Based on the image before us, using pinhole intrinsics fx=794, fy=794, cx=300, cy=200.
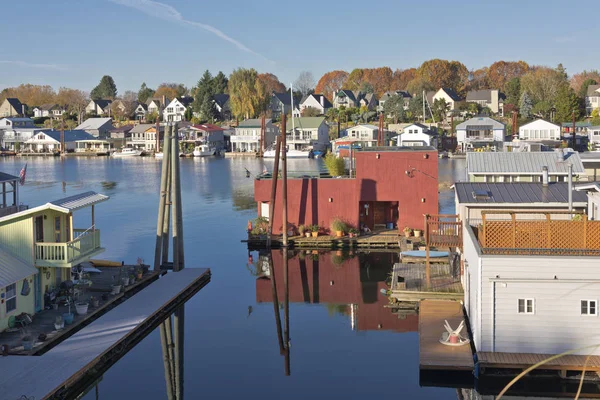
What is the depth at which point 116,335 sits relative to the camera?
1973cm

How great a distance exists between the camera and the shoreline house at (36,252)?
66.5 ft

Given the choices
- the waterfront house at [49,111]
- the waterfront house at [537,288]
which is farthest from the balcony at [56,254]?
the waterfront house at [49,111]

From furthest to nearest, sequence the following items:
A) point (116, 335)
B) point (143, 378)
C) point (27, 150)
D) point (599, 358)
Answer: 1. point (27, 150)
2. point (116, 335)
3. point (143, 378)
4. point (599, 358)

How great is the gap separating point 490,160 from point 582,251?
55.9 feet

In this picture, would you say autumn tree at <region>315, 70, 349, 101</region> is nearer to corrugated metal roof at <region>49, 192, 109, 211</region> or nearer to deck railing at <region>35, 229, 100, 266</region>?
corrugated metal roof at <region>49, 192, 109, 211</region>

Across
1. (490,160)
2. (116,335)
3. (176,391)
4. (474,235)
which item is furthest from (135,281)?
(490,160)

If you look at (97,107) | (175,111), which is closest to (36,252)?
(175,111)

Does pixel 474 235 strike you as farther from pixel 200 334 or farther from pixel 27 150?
pixel 27 150

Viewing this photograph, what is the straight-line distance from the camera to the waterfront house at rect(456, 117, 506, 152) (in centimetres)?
9162

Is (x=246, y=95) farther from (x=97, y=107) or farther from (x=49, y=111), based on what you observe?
(x=49, y=111)

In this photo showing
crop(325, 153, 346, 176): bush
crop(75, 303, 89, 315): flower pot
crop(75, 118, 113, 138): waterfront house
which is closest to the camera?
crop(75, 303, 89, 315): flower pot

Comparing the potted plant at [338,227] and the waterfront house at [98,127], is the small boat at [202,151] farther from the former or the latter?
the potted plant at [338,227]

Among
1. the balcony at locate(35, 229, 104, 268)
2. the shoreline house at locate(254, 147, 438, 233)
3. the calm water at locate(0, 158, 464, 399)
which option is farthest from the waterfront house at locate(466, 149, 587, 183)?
the balcony at locate(35, 229, 104, 268)

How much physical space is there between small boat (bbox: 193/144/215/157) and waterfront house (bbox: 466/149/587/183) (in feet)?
242
